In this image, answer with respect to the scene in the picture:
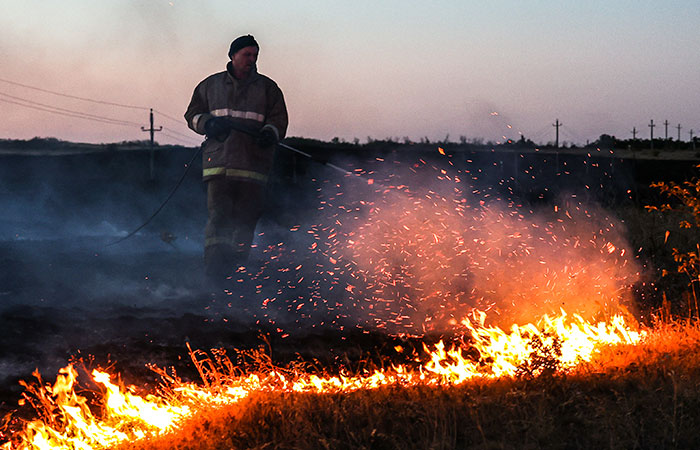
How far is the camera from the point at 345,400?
5.51 metres

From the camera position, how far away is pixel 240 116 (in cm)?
952

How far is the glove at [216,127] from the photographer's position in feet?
30.1

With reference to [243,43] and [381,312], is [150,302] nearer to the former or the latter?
[381,312]

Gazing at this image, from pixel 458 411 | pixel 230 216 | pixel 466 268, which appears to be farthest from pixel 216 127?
pixel 458 411

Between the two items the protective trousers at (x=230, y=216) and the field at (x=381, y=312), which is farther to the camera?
the protective trousers at (x=230, y=216)

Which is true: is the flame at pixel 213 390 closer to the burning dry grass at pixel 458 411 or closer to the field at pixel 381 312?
the burning dry grass at pixel 458 411

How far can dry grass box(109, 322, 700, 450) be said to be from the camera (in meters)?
4.77

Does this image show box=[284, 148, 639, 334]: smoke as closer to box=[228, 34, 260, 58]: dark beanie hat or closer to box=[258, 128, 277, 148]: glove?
box=[258, 128, 277, 148]: glove

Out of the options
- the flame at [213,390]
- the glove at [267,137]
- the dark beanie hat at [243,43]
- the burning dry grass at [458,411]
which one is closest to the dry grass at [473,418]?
the burning dry grass at [458,411]

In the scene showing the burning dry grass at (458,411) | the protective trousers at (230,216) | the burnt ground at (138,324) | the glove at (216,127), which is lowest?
the burnt ground at (138,324)

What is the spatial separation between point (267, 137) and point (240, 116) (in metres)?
0.47

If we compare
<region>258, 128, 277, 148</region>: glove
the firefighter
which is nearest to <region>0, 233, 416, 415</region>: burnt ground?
the firefighter

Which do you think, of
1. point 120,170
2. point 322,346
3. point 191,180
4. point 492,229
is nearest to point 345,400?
point 322,346

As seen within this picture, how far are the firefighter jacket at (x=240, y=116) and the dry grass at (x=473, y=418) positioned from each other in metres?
4.41
